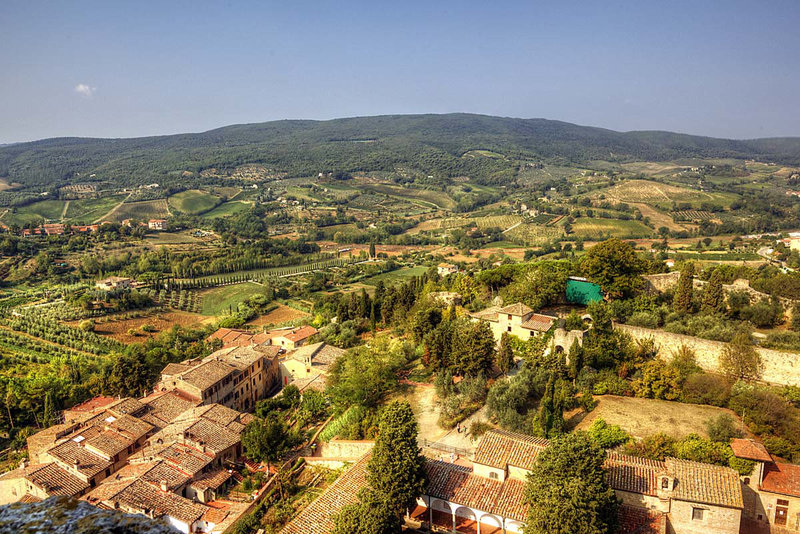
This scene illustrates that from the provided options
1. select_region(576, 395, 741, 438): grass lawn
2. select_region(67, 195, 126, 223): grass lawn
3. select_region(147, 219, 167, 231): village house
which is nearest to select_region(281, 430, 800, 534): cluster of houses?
select_region(576, 395, 741, 438): grass lawn

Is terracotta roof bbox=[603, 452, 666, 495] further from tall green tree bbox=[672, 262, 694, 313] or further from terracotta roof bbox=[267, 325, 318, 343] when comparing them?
terracotta roof bbox=[267, 325, 318, 343]

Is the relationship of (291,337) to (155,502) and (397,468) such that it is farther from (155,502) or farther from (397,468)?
(397,468)

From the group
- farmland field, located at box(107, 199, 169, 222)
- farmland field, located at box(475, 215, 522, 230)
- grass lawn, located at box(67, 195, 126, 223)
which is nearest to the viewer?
farmland field, located at box(475, 215, 522, 230)

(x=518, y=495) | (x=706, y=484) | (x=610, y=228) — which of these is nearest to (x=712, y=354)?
(x=706, y=484)

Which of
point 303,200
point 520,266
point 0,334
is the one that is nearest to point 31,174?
point 303,200

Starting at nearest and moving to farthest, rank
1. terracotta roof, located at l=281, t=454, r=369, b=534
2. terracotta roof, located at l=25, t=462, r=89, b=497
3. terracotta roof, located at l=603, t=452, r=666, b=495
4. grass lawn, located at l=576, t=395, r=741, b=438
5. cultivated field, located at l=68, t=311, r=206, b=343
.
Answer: terracotta roof, located at l=281, t=454, r=369, b=534
terracotta roof, located at l=603, t=452, r=666, b=495
grass lawn, located at l=576, t=395, r=741, b=438
terracotta roof, located at l=25, t=462, r=89, b=497
cultivated field, located at l=68, t=311, r=206, b=343

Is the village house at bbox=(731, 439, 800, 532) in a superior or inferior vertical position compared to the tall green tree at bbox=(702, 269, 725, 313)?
inferior
